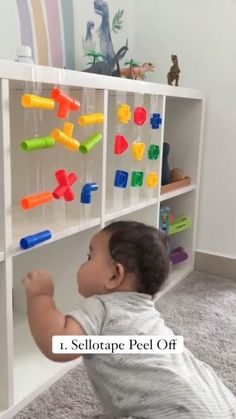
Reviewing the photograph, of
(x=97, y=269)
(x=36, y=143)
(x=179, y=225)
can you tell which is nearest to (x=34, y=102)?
(x=36, y=143)

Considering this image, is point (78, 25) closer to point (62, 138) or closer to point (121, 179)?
point (121, 179)

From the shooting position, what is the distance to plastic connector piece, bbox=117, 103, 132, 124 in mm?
1295

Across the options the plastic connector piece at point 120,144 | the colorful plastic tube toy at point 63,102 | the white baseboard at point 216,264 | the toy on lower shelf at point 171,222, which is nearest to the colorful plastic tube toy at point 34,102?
the colorful plastic tube toy at point 63,102

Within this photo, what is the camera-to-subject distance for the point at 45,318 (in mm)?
718

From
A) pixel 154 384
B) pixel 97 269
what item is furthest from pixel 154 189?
pixel 154 384

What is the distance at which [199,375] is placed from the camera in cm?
74

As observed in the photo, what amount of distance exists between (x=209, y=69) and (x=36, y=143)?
1.12 metres

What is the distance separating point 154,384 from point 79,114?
29.4 inches

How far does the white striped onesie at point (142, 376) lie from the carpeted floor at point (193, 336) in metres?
0.34

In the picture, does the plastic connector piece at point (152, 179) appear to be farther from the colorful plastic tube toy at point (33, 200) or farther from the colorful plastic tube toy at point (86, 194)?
the colorful plastic tube toy at point (33, 200)

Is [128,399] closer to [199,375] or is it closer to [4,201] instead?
[199,375]

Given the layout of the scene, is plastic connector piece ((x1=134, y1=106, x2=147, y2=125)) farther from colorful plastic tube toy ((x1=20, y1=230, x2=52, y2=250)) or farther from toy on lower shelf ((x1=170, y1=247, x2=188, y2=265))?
toy on lower shelf ((x1=170, y1=247, x2=188, y2=265))

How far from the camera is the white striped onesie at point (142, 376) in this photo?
0.69 meters

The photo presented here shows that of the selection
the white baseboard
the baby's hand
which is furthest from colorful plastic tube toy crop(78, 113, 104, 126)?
the white baseboard
